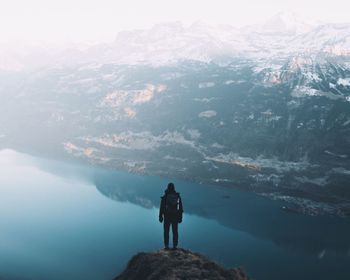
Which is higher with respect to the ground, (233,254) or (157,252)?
(157,252)

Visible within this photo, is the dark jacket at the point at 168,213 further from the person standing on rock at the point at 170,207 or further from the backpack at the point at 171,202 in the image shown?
the backpack at the point at 171,202

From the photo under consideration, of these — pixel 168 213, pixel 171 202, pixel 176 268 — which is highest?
pixel 171 202

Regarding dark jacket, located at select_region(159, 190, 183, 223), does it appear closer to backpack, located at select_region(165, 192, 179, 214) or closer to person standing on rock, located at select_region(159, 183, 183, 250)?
person standing on rock, located at select_region(159, 183, 183, 250)

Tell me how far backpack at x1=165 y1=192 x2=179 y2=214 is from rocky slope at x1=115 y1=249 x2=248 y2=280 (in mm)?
3334

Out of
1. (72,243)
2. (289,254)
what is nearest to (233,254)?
(289,254)

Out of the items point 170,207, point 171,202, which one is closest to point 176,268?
point 170,207

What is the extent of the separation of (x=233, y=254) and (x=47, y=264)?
74008 millimetres

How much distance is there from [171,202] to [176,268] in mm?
5608

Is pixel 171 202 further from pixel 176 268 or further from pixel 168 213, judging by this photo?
pixel 176 268

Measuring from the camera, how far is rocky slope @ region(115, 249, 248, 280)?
1275 inches

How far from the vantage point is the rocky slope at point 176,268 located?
32.4 m

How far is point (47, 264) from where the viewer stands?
548 ft

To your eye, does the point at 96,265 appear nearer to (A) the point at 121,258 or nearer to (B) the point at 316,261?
(A) the point at 121,258

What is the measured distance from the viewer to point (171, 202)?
1449 inches
